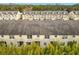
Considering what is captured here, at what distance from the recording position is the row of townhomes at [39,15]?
10.6ft

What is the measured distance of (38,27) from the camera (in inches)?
128

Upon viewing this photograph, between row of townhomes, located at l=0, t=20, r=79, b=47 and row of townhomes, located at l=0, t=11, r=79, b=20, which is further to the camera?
row of townhomes, located at l=0, t=11, r=79, b=20

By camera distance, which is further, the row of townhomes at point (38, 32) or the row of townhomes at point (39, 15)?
the row of townhomes at point (39, 15)

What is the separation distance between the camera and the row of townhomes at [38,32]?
305cm

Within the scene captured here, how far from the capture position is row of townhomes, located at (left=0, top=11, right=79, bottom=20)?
3.23 meters

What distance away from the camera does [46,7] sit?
3209 mm

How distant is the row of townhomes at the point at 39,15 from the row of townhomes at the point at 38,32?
4 centimetres

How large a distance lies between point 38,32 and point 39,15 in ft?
0.73

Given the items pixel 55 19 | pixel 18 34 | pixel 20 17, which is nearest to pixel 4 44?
pixel 18 34

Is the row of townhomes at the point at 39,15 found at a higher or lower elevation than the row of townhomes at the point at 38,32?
higher

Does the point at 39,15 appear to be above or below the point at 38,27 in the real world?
above

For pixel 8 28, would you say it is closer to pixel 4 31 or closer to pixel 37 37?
pixel 4 31

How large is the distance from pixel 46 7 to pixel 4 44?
1.87 feet

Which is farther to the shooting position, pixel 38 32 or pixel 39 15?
pixel 39 15
